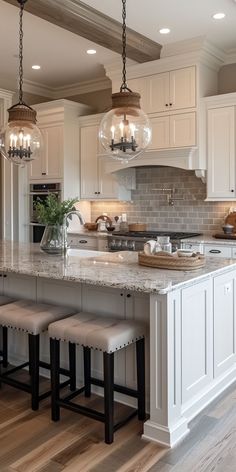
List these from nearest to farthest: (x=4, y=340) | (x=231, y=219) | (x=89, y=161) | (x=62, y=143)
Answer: (x=4, y=340)
(x=231, y=219)
(x=62, y=143)
(x=89, y=161)

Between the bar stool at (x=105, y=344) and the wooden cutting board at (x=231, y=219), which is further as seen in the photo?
the wooden cutting board at (x=231, y=219)

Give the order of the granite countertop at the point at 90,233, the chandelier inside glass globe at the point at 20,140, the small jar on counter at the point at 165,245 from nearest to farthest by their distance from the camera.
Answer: the small jar on counter at the point at 165,245, the chandelier inside glass globe at the point at 20,140, the granite countertop at the point at 90,233

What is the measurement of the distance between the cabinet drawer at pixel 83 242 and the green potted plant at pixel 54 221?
2.00 meters

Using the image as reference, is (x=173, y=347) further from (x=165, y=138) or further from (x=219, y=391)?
(x=165, y=138)

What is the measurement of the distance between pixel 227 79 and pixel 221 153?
39.1 inches

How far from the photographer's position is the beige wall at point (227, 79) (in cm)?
504

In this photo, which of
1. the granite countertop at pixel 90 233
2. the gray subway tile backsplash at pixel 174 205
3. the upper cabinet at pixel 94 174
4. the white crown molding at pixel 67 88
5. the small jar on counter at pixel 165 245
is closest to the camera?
the small jar on counter at pixel 165 245

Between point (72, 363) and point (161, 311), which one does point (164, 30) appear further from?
point (72, 363)

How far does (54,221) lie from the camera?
11.4 feet

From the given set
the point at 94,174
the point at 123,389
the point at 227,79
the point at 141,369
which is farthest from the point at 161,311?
the point at 94,174

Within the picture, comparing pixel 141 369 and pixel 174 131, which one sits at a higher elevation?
pixel 174 131

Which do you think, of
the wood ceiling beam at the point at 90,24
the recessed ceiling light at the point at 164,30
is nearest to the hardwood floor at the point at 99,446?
the wood ceiling beam at the point at 90,24

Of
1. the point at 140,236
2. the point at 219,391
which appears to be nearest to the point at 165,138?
the point at 140,236

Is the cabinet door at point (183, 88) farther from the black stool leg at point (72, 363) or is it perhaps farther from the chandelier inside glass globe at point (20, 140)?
the black stool leg at point (72, 363)
